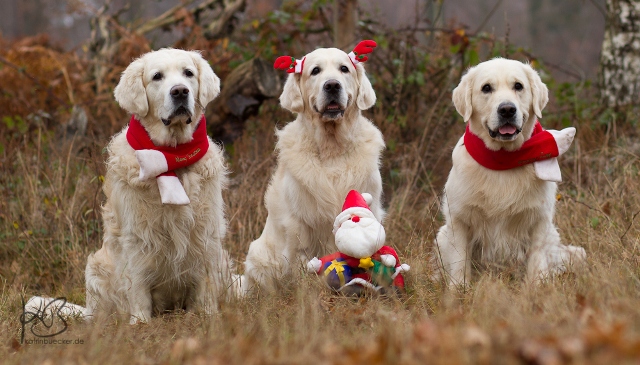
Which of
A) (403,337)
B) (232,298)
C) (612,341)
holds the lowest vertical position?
(232,298)

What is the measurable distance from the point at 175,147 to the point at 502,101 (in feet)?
6.04

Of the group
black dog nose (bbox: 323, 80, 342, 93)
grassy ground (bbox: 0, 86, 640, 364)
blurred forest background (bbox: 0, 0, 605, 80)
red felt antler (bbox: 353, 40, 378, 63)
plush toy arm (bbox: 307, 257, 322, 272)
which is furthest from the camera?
blurred forest background (bbox: 0, 0, 605, 80)

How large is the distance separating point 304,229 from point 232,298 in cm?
77

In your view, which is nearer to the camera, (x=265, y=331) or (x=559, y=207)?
(x=265, y=331)

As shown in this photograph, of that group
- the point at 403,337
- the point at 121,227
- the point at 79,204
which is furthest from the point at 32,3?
the point at 403,337

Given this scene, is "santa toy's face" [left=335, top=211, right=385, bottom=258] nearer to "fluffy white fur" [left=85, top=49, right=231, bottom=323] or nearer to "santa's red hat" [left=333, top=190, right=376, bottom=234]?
"santa's red hat" [left=333, top=190, right=376, bottom=234]

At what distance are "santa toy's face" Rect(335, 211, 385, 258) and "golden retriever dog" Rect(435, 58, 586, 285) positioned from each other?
1.36ft

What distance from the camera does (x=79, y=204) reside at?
5.31m

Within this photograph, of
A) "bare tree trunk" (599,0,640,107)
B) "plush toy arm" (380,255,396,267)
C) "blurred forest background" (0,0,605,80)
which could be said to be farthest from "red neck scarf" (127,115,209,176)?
"blurred forest background" (0,0,605,80)

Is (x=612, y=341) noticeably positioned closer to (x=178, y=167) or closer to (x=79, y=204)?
(x=178, y=167)

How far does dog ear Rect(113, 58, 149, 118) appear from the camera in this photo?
3.85m

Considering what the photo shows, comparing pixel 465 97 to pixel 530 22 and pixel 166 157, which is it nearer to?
pixel 166 157

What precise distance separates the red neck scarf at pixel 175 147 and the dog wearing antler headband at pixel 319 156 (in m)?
0.62

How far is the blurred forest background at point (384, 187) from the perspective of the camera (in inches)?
91.7
